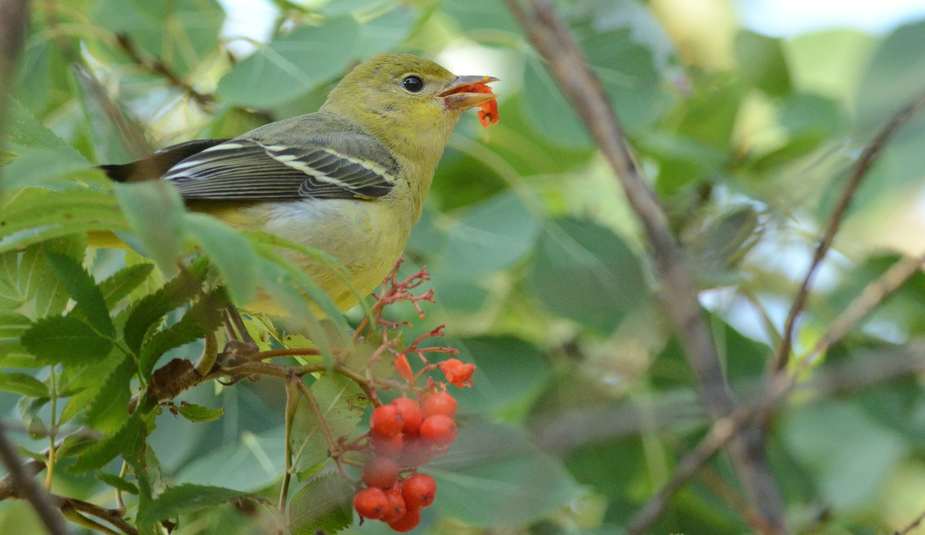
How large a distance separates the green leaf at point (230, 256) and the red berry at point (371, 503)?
675 millimetres

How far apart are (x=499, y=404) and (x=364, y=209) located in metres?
0.79

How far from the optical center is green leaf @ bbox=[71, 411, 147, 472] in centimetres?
222

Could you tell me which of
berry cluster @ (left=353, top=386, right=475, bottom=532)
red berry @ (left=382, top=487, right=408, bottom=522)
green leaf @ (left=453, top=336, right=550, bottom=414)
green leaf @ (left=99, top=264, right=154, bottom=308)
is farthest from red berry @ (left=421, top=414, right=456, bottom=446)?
green leaf @ (left=453, top=336, right=550, bottom=414)

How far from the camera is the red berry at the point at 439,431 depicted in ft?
7.57

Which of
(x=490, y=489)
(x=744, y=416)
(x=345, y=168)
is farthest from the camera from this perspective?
(x=345, y=168)

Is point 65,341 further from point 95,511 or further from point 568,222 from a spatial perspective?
point 568,222

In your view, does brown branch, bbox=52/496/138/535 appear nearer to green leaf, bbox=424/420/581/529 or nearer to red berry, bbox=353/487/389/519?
red berry, bbox=353/487/389/519

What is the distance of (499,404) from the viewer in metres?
3.47

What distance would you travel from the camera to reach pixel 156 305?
7.50ft

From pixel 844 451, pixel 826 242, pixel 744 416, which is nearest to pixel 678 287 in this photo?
pixel 744 416

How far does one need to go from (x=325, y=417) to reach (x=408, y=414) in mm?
180

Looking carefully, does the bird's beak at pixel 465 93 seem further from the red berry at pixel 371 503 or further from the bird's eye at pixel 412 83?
the red berry at pixel 371 503

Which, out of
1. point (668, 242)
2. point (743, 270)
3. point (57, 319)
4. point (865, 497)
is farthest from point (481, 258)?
point (668, 242)

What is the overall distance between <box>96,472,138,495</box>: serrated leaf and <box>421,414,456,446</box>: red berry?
0.57 m
